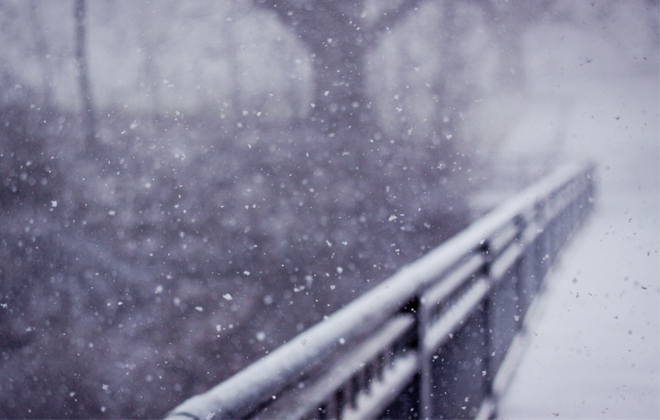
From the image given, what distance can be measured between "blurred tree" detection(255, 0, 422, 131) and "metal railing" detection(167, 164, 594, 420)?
411 inches

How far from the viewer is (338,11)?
58.8 feet

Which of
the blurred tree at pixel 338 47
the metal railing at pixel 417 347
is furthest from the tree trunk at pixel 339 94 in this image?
the metal railing at pixel 417 347

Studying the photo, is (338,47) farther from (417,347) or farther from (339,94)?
(417,347)

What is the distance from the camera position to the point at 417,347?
1797 millimetres

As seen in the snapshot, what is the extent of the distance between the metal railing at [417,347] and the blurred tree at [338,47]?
Result: 1044 centimetres

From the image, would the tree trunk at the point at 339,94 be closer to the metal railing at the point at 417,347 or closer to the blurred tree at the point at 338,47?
the blurred tree at the point at 338,47

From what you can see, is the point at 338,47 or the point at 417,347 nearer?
the point at 417,347

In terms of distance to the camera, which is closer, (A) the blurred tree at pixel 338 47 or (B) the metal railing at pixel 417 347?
(B) the metal railing at pixel 417 347

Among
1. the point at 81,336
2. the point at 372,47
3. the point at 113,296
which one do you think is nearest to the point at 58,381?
the point at 81,336

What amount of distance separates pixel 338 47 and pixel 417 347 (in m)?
17.6

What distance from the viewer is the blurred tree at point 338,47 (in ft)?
45.8

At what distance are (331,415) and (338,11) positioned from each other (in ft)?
58.4

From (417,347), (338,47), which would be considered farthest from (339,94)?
(417,347)

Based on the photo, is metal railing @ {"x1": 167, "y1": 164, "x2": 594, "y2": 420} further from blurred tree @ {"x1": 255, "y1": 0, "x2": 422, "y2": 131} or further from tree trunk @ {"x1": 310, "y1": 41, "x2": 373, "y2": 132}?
tree trunk @ {"x1": 310, "y1": 41, "x2": 373, "y2": 132}
